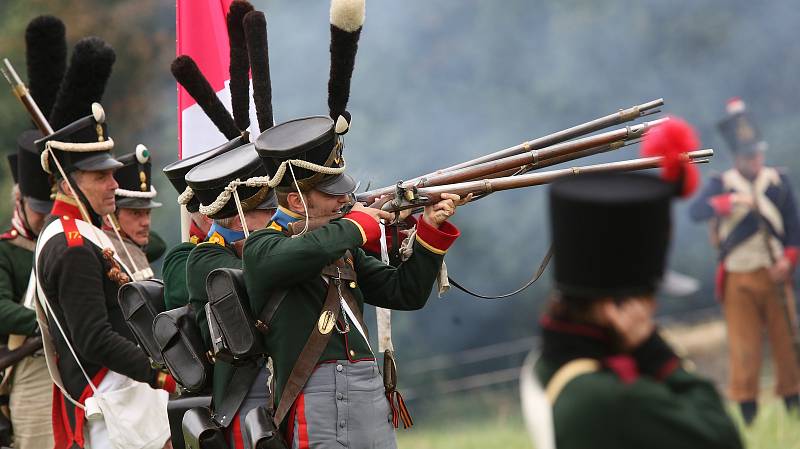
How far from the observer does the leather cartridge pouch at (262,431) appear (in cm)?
415

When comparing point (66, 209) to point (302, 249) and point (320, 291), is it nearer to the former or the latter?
point (320, 291)

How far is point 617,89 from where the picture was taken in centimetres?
1195

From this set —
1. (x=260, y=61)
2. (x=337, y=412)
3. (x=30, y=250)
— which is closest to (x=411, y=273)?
(x=337, y=412)

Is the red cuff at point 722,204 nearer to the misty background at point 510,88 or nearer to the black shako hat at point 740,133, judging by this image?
the black shako hat at point 740,133

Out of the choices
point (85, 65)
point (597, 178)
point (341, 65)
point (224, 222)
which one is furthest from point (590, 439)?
point (85, 65)

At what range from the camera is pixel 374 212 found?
416 cm

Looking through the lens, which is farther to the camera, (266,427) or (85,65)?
(85,65)

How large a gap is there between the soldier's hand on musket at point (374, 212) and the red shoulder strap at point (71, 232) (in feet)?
5.63

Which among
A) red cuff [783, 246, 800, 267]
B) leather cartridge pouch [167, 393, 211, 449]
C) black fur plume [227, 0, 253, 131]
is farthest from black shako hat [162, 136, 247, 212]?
red cuff [783, 246, 800, 267]

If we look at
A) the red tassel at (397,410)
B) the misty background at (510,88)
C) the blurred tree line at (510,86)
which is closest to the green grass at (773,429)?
the misty background at (510,88)

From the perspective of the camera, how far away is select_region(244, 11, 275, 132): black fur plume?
473cm

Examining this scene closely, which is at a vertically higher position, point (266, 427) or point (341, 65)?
point (341, 65)

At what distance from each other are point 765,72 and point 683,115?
34.2 inches

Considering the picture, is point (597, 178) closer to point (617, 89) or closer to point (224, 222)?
point (224, 222)
